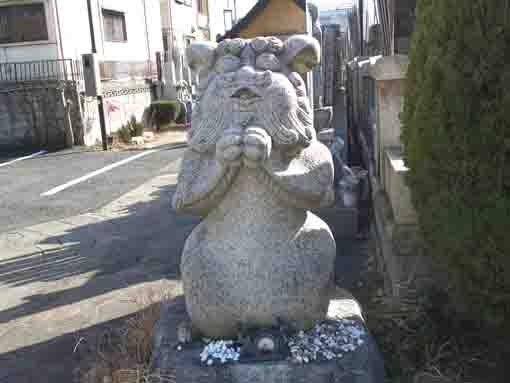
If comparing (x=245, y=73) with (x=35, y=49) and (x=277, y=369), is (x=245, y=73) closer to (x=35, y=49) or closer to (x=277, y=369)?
(x=277, y=369)

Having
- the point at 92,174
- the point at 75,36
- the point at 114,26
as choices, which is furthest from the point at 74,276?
the point at 114,26

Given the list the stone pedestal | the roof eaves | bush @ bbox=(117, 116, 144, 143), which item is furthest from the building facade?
the stone pedestal

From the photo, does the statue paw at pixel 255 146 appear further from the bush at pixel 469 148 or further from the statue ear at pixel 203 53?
the bush at pixel 469 148

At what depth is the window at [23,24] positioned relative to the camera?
43.7 feet

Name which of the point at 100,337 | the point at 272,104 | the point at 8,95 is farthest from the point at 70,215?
the point at 8,95

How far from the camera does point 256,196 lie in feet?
8.68

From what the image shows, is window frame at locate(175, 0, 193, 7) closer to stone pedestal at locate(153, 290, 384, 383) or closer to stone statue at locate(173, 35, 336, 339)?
stone statue at locate(173, 35, 336, 339)

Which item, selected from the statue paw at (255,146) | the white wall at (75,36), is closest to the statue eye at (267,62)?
the statue paw at (255,146)

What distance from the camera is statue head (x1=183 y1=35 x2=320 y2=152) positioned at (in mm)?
2561

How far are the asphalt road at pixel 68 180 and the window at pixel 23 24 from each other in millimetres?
3109

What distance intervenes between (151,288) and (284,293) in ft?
7.77

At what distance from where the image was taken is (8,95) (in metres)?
13.5

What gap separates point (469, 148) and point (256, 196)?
3.44ft

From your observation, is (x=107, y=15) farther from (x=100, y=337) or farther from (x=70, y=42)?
(x=100, y=337)
